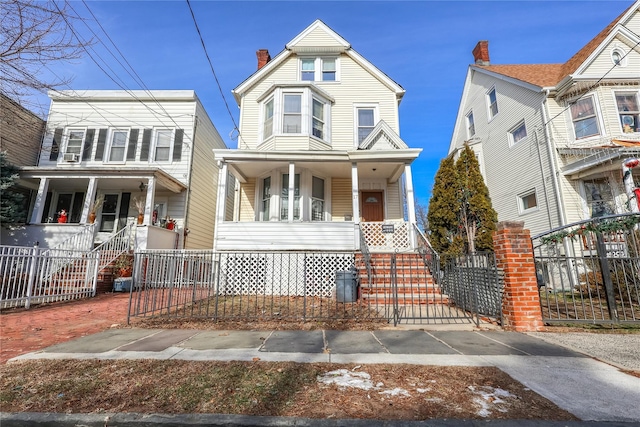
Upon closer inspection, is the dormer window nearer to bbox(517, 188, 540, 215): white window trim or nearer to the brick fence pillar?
bbox(517, 188, 540, 215): white window trim

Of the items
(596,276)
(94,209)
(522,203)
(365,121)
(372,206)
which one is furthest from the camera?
(365,121)

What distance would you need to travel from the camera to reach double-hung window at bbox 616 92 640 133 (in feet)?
37.1

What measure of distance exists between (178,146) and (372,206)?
10.00m

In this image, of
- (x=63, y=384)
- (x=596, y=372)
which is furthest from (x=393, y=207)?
(x=63, y=384)

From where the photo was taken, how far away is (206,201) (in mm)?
16234

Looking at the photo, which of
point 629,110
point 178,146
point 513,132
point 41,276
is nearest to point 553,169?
point 513,132

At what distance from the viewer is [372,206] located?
502 inches

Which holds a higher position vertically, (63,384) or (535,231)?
→ (535,231)

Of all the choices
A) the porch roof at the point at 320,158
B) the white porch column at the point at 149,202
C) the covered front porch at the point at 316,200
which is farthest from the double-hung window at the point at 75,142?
the porch roof at the point at 320,158

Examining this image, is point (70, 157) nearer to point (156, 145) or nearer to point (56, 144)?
point (56, 144)

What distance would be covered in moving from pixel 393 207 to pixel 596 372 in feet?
31.5

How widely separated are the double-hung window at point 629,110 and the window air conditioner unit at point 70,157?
23800mm

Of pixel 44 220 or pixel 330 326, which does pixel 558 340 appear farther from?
pixel 44 220

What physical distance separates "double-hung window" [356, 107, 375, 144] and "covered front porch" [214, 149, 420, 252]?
2.16 m
